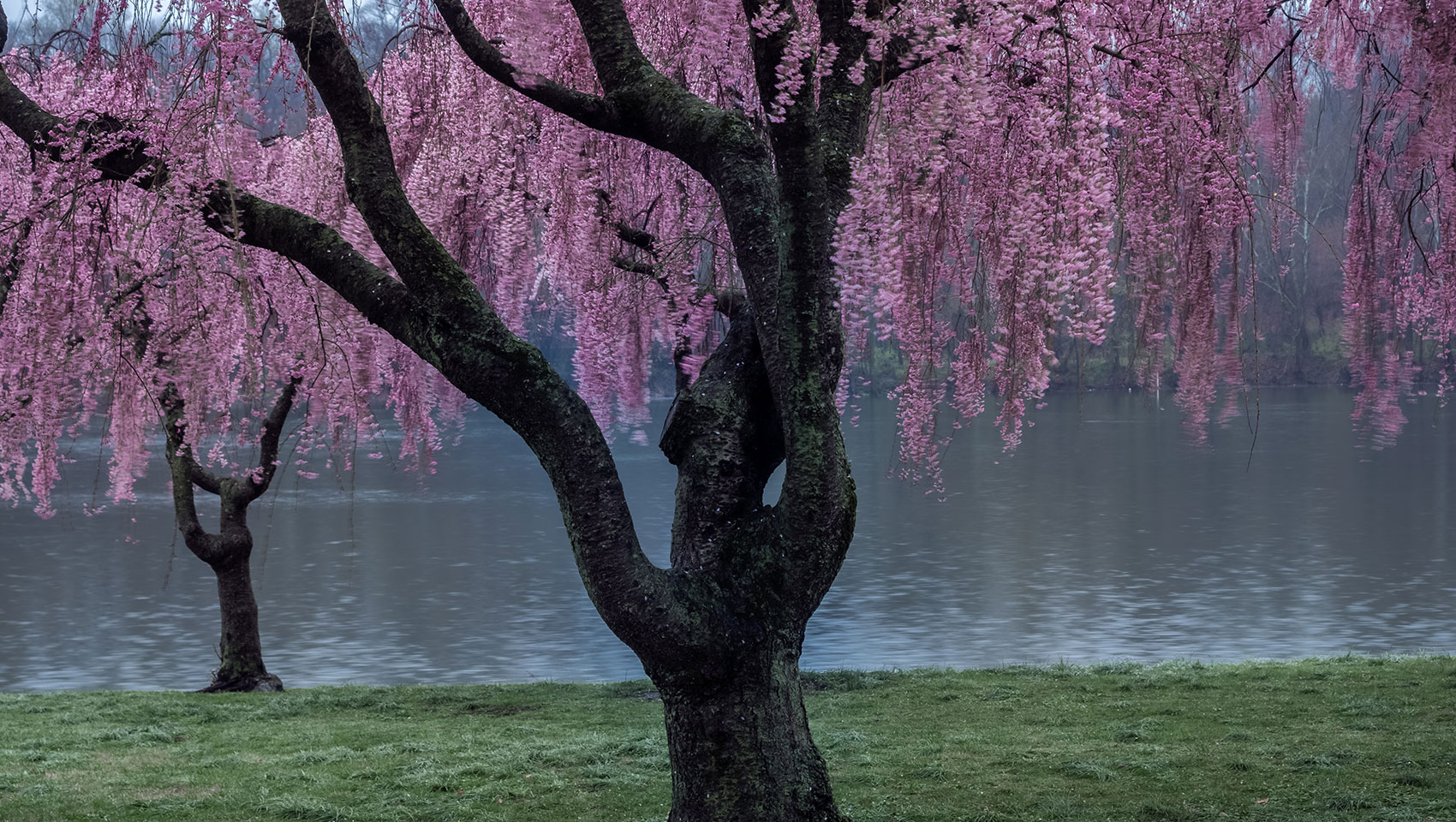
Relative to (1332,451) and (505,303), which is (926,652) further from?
(1332,451)

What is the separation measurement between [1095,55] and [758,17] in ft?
5.77

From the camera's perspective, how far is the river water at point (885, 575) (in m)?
16.3

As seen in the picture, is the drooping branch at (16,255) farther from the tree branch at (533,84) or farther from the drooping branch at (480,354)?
the tree branch at (533,84)

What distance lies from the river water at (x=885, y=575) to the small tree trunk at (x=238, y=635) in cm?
122

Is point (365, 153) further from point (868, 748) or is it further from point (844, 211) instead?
point (868, 748)

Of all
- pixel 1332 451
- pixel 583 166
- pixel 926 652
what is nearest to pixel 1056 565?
pixel 926 652

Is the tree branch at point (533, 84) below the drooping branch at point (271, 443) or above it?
above

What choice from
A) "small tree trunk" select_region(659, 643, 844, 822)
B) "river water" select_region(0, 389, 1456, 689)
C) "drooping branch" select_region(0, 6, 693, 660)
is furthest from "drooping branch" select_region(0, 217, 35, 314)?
"small tree trunk" select_region(659, 643, 844, 822)

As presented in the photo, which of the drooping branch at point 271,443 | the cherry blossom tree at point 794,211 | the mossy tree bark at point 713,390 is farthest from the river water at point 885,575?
the mossy tree bark at point 713,390

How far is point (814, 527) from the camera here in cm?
509

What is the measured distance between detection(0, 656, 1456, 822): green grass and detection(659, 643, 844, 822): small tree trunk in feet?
4.31

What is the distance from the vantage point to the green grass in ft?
21.9

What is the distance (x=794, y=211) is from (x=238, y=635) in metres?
9.06

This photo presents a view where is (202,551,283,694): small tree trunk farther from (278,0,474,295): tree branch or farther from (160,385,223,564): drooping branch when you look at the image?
(278,0,474,295): tree branch
